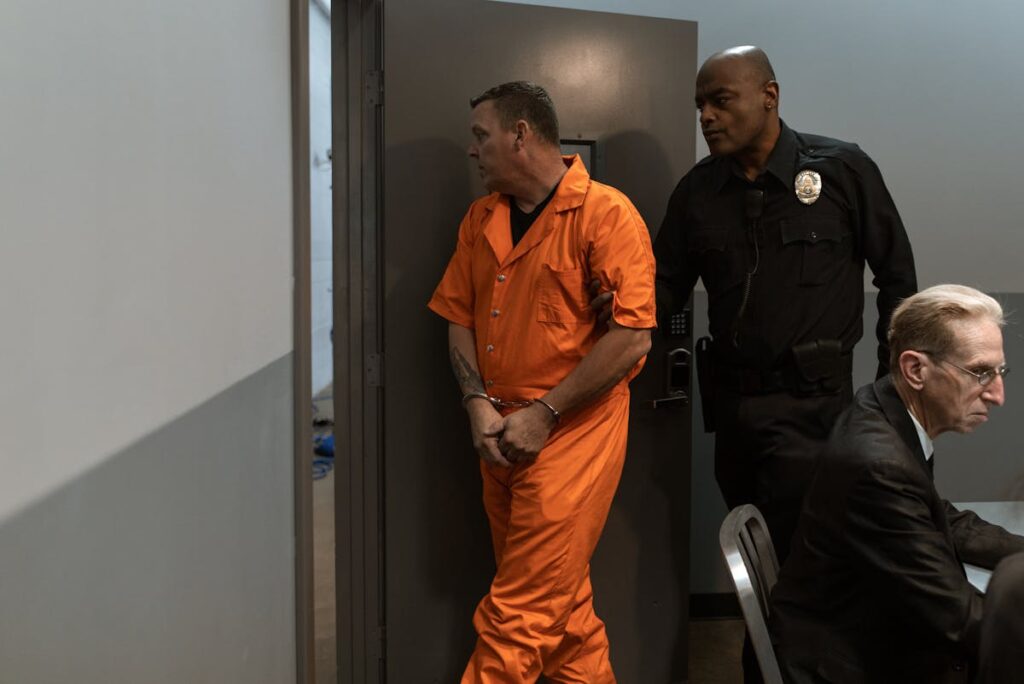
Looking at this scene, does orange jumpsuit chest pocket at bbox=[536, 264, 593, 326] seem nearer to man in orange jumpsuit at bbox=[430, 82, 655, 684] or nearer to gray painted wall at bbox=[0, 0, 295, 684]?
man in orange jumpsuit at bbox=[430, 82, 655, 684]

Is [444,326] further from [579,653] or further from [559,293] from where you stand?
[579,653]

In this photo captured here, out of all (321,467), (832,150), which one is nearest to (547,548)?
(832,150)

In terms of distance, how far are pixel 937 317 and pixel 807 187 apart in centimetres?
71

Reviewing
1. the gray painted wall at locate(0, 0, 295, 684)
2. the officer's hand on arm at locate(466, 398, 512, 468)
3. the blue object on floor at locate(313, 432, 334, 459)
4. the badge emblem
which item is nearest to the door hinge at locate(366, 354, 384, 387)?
the officer's hand on arm at locate(466, 398, 512, 468)

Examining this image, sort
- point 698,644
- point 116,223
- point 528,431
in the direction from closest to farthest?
point 116,223, point 528,431, point 698,644

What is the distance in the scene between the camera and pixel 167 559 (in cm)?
89

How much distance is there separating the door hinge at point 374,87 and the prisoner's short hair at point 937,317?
4.32ft

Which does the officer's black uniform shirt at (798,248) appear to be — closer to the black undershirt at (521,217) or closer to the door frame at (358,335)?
the black undershirt at (521,217)

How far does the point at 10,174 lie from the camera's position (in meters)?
0.55

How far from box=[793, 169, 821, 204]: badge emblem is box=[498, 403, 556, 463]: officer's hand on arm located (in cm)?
82

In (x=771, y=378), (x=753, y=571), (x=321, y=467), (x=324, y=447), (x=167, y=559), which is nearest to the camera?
(x=167, y=559)

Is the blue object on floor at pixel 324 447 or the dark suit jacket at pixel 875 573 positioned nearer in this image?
the dark suit jacket at pixel 875 573

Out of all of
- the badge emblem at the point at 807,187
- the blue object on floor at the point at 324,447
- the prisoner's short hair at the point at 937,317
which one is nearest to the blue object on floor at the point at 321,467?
the blue object on floor at the point at 324,447

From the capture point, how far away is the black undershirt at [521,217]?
1976mm
